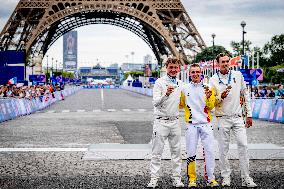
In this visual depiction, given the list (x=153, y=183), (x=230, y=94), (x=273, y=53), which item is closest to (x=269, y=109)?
(x=230, y=94)

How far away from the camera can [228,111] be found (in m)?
7.81

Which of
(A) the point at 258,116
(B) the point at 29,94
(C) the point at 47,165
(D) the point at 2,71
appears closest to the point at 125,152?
(C) the point at 47,165

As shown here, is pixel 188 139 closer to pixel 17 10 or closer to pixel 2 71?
pixel 2 71

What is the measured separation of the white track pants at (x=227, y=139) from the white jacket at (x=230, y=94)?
0.38ft

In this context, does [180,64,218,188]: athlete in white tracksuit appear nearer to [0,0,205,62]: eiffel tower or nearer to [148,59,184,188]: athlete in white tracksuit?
[148,59,184,188]: athlete in white tracksuit

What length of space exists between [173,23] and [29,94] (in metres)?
26.5

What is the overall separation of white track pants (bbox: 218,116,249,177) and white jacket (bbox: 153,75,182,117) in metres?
0.74

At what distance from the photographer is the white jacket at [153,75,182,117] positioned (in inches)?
298

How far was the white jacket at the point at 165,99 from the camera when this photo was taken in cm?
757

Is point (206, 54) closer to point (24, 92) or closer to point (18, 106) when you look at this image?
point (24, 92)

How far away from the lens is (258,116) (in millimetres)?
24453

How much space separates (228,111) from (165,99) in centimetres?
95

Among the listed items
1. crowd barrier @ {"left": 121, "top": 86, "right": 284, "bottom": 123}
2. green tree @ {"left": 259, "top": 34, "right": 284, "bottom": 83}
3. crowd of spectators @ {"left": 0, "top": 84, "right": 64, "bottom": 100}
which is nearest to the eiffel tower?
crowd of spectators @ {"left": 0, "top": 84, "right": 64, "bottom": 100}

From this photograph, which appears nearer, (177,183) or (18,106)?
(177,183)
